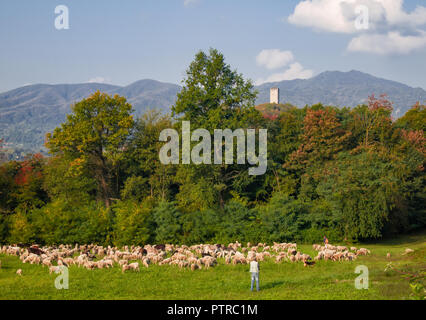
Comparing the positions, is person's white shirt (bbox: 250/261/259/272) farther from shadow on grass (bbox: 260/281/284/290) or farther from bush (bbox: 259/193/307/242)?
bush (bbox: 259/193/307/242)

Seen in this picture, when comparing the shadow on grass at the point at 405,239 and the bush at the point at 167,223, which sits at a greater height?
the bush at the point at 167,223

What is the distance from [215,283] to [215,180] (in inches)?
930

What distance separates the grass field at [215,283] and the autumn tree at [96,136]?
18784mm

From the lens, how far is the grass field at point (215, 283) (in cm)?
1612

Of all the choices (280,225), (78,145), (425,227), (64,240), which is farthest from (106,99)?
(425,227)

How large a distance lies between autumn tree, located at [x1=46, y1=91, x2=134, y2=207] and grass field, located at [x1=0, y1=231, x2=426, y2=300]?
1878 cm

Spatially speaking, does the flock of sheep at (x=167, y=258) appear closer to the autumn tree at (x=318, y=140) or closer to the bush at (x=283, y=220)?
the bush at (x=283, y=220)

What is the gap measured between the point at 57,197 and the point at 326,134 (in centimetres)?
2692

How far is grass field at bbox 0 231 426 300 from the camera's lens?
52.9ft

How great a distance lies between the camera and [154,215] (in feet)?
128

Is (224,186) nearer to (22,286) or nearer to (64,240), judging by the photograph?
(64,240)

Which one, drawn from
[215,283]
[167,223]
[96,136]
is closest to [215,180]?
[167,223]

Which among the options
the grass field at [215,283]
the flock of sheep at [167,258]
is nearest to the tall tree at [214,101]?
the flock of sheep at [167,258]

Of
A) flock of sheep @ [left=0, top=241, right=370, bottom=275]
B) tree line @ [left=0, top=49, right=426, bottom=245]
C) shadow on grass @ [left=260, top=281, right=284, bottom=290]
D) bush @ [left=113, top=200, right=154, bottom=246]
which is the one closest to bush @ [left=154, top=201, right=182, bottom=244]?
tree line @ [left=0, top=49, right=426, bottom=245]
